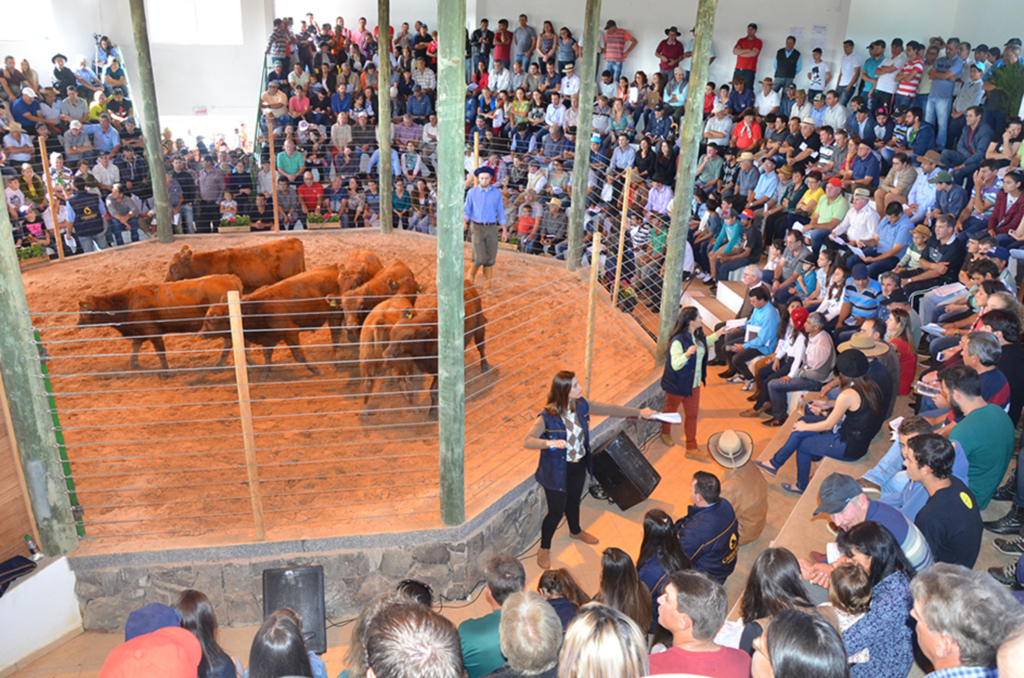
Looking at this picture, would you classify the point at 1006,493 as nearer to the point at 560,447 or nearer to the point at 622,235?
the point at 560,447

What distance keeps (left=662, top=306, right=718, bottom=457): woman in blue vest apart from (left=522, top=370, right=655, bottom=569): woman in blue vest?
5.36ft

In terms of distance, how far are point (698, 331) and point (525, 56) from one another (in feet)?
37.1

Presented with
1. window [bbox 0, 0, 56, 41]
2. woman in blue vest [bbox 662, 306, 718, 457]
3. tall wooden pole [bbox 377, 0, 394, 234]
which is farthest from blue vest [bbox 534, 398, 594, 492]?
window [bbox 0, 0, 56, 41]

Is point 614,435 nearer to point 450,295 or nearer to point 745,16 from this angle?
point 450,295

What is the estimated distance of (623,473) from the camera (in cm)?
702

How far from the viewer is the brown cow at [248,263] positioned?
30.5 feet

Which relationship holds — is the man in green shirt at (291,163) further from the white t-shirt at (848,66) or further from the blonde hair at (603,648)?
the blonde hair at (603,648)

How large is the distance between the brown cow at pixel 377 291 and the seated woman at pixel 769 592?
16.7 feet

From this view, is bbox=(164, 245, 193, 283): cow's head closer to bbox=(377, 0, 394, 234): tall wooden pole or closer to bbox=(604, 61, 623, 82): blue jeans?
bbox=(377, 0, 394, 234): tall wooden pole

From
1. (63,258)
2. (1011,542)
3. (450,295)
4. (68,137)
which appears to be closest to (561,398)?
(450,295)

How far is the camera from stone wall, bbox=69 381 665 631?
222 inches

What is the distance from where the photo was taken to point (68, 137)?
45.9ft

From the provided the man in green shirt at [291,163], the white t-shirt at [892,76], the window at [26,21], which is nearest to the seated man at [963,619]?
the white t-shirt at [892,76]

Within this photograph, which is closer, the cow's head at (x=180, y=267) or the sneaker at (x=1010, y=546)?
the sneaker at (x=1010, y=546)
